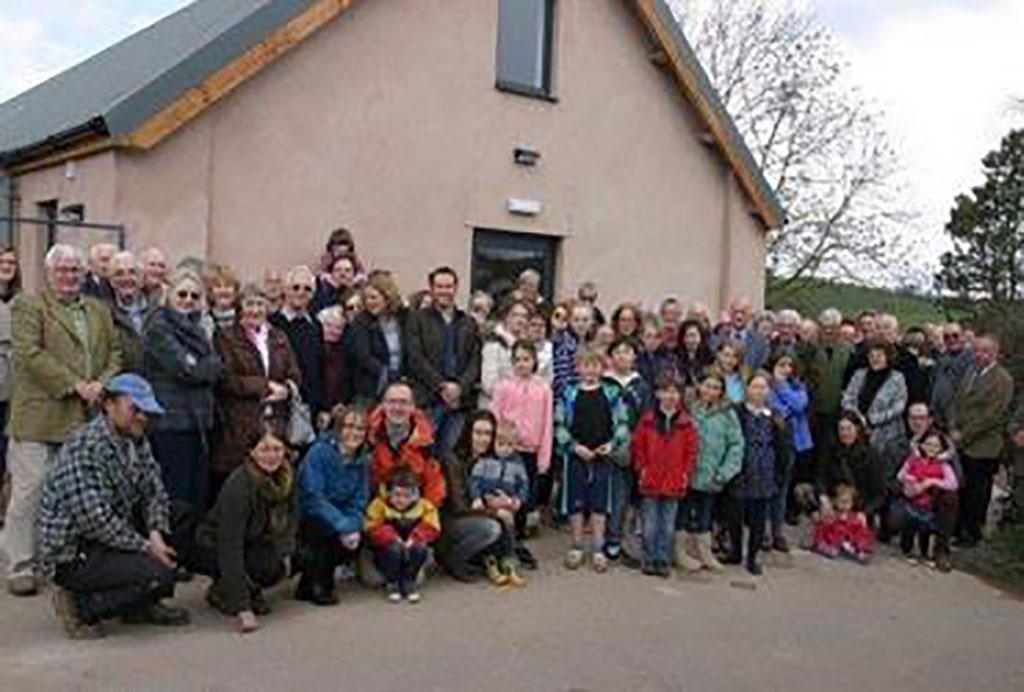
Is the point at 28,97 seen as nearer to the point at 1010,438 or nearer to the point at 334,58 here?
the point at 334,58

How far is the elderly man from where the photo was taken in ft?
21.4

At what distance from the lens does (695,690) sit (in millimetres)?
5680

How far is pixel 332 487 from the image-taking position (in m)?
6.84

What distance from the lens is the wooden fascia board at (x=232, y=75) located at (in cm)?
985

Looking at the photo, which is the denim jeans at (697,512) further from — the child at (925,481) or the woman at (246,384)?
the woman at (246,384)

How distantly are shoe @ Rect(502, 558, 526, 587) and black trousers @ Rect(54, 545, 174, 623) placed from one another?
97.5 inches

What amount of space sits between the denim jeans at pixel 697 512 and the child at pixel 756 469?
0.68 ft

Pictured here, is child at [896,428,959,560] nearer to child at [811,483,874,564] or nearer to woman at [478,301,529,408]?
child at [811,483,874,564]

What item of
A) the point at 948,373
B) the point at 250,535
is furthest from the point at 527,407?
the point at 948,373

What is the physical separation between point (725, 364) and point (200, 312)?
13.6 feet

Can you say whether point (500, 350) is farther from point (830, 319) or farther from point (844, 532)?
point (830, 319)

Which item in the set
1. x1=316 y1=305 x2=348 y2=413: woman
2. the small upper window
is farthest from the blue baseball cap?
the small upper window

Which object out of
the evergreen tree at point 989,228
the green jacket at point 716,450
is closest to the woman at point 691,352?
the green jacket at point 716,450

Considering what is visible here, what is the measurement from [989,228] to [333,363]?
30070mm
